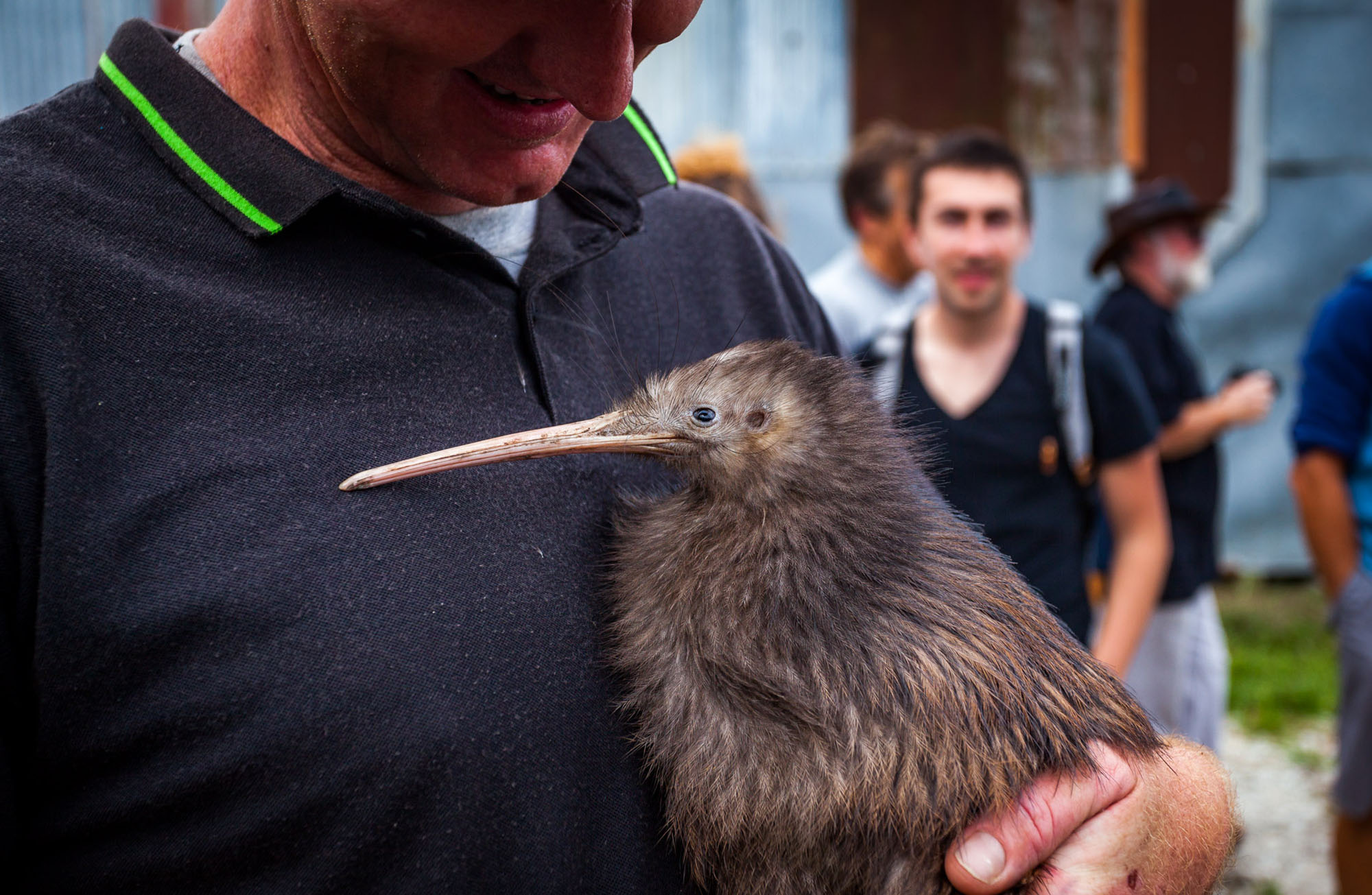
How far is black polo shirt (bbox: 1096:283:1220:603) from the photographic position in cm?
530

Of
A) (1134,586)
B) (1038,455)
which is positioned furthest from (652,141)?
(1134,586)

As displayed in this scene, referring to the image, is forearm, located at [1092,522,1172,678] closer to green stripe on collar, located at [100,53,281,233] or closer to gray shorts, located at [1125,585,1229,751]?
gray shorts, located at [1125,585,1229,751]

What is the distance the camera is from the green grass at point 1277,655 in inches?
262

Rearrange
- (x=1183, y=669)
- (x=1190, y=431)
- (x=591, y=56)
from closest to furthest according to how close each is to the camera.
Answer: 1. (x=591, y=56)
2. (x=1183, y=669)
3. (x=1190, y=431)

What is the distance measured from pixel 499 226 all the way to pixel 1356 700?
3675 mm

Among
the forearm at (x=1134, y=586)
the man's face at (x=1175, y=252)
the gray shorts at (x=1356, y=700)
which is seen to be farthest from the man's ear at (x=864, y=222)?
the gray shorts at (x=1356, y=700)

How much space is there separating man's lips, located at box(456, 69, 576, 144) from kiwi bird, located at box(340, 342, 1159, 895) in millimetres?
371

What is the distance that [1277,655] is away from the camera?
24.2 feet

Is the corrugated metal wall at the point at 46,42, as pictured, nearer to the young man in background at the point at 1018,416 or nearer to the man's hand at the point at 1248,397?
the young man in background at the point at 1018,416

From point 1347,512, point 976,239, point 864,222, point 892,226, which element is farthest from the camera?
point 864,222

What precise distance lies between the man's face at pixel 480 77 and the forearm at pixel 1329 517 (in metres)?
3.59

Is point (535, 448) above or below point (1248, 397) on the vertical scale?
above

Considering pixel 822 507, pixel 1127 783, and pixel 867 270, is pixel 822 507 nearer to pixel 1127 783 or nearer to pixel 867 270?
pixel 1127 783

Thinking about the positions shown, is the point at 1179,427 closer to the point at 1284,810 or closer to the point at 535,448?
the point at 1284,810
